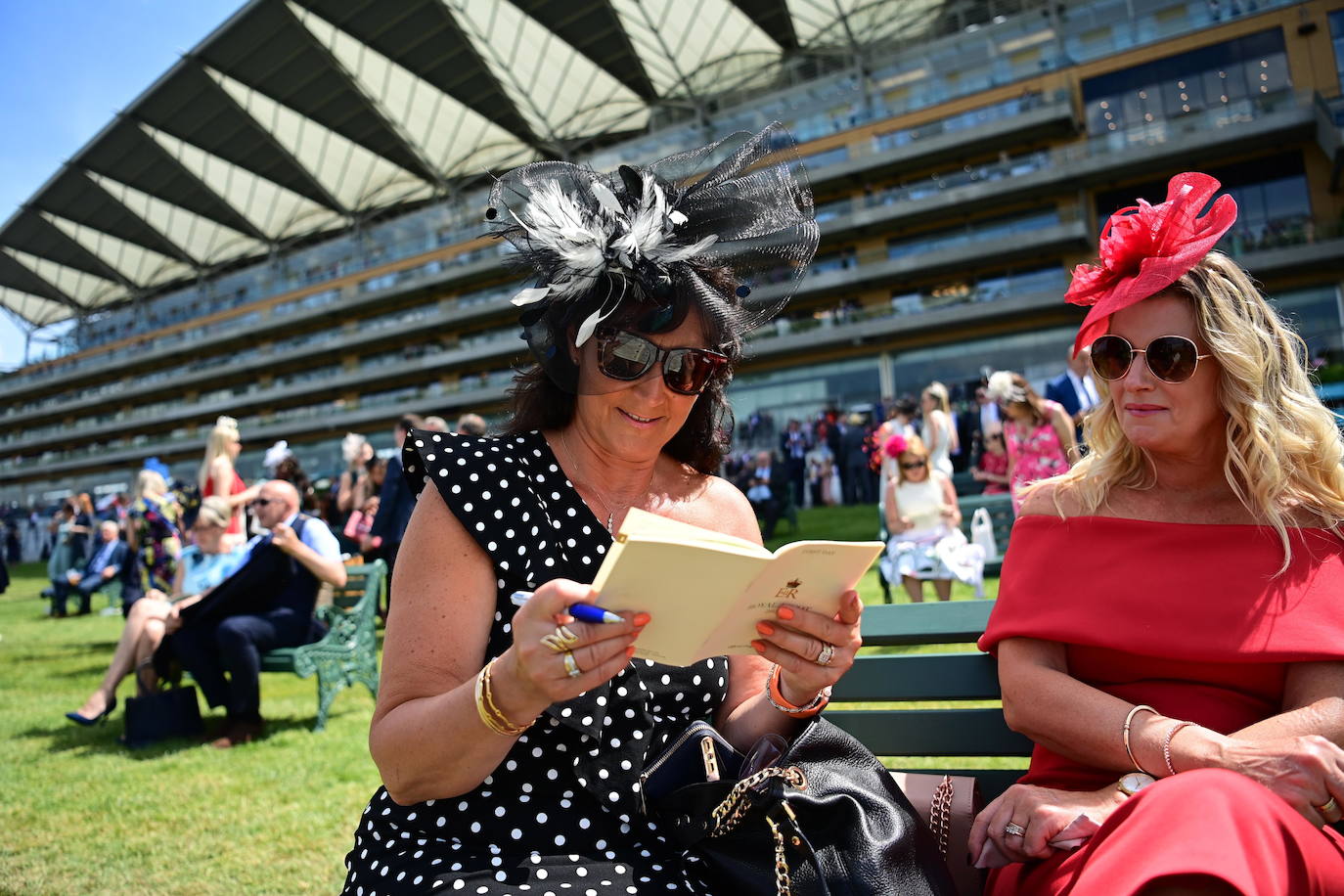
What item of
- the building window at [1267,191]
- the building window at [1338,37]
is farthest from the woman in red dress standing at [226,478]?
the building window at [1338,37]

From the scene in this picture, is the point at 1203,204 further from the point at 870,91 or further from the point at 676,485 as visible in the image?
the point at 870,91

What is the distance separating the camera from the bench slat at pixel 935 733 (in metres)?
2.05

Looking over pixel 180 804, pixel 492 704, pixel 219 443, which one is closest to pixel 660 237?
pixel 492 704

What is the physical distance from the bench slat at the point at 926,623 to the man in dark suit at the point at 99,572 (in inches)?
484

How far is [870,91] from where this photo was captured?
34.7 m

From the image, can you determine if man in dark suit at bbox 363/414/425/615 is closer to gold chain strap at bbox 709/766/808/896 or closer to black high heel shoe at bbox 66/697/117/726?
black high heel shoe at bbox 66/697/117/726

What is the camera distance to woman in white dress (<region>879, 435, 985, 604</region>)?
634 cm

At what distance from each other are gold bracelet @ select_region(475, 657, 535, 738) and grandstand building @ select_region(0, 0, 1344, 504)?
17.9 metres

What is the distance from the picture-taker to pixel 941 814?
1.74 metres

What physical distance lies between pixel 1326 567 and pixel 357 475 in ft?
34.1

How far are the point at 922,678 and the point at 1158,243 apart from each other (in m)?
1.09

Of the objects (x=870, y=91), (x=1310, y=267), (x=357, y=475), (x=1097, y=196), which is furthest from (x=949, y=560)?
(x=870, y=91)

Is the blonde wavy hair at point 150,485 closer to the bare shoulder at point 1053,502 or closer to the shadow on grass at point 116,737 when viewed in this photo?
the shadow on grass at point 116,737

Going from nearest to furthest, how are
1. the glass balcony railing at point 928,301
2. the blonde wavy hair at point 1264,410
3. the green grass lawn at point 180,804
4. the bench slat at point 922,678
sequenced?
1. the blonde wavy hair at point 1264,410
2. the bench slat at point 922,678
3. the green grass lawn at point 180,804
4. the glass balcony railing at point 928,301
